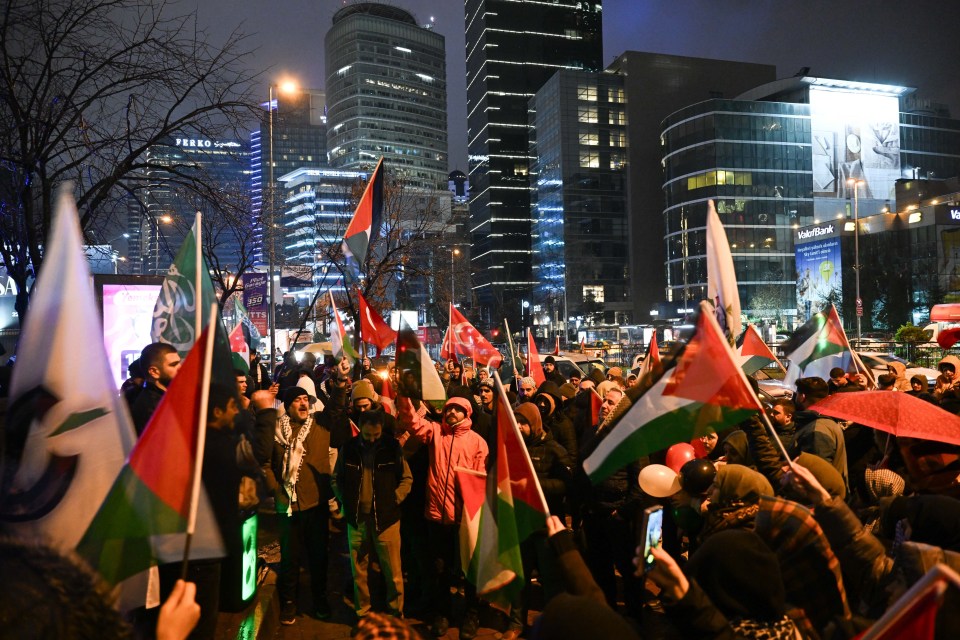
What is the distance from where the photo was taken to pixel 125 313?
33.9 feet

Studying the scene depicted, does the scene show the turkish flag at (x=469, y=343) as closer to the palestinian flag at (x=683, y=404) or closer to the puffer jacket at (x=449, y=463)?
the puffer jacket at (x=449, y=463)

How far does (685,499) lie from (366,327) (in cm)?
599

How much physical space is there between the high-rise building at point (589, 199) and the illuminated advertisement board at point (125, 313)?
93.2 m

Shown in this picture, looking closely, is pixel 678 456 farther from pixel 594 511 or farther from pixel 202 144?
pixel 202 144

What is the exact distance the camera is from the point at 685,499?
4359 millimetres

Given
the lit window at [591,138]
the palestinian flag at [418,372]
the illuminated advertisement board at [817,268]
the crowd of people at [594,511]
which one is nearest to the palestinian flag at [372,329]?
the crowd of people at [594,511]

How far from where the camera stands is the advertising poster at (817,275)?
7194 cm

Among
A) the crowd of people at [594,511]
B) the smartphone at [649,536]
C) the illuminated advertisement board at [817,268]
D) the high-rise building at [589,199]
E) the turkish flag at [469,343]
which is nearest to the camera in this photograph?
the crowd of people at [594,511]

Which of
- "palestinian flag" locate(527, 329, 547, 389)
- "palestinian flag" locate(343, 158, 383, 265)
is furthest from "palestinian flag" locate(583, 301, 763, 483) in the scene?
"palestinian flag" locate(527, 329, 547, 389)

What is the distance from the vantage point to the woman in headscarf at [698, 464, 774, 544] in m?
3.87

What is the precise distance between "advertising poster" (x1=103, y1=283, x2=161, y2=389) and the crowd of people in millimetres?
2444

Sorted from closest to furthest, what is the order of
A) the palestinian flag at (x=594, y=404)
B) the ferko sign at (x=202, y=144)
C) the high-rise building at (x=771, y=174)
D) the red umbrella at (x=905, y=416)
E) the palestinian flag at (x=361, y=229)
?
1. the red umbrella at (x=905, y=416)
2. the palestinian flag at (x=594, y=404)
3. the palestinian flag at (x=361, y=229)
4. the ferko sign at (x=202, y=144)
5. the high-rise building at (x=771, y=174)

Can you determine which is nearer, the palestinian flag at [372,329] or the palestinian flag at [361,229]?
the palestinian flag at [372,329]

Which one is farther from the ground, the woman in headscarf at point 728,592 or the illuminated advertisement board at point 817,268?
the illuminated advertisement board at point 817,268
